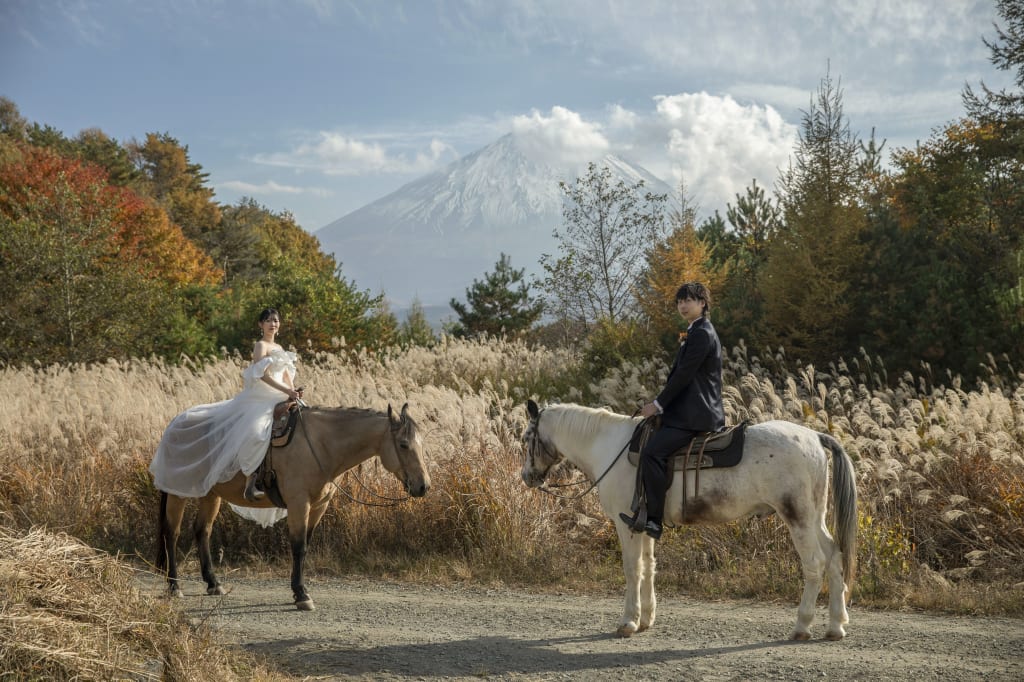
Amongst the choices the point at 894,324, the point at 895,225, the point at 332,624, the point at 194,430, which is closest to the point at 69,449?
the point at 194,430

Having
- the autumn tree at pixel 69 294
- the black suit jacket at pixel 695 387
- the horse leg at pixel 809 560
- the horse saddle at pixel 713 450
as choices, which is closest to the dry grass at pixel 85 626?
the horse saddle at pixel 713 450

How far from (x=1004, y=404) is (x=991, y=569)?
207 centimetres

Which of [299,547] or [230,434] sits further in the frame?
[230,434]

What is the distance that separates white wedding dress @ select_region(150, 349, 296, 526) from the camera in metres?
Answer: 7.20

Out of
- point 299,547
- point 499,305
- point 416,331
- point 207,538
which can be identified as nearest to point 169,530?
point 207,538

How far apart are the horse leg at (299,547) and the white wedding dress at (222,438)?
1.84 ft

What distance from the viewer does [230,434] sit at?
7324 millimetres

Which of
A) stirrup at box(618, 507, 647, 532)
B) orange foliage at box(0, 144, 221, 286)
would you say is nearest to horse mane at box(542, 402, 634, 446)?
stirrup at box(618, 507, 647, 532)

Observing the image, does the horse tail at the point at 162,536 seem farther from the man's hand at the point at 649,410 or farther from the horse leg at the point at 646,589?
A: the man's hand at the point at 649,410

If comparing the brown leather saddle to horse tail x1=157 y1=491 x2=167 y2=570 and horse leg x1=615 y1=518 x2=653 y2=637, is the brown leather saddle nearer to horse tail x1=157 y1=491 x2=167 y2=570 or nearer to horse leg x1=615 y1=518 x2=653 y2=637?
horse tail x1=157 y1=491 x2=167 y2=570

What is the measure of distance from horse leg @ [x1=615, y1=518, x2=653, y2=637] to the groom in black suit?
153mm

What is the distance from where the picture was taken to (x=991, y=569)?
7398mm

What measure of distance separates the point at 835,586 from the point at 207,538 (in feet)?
18.2

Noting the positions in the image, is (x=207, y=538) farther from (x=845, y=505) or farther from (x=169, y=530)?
(x=845, y=505)
